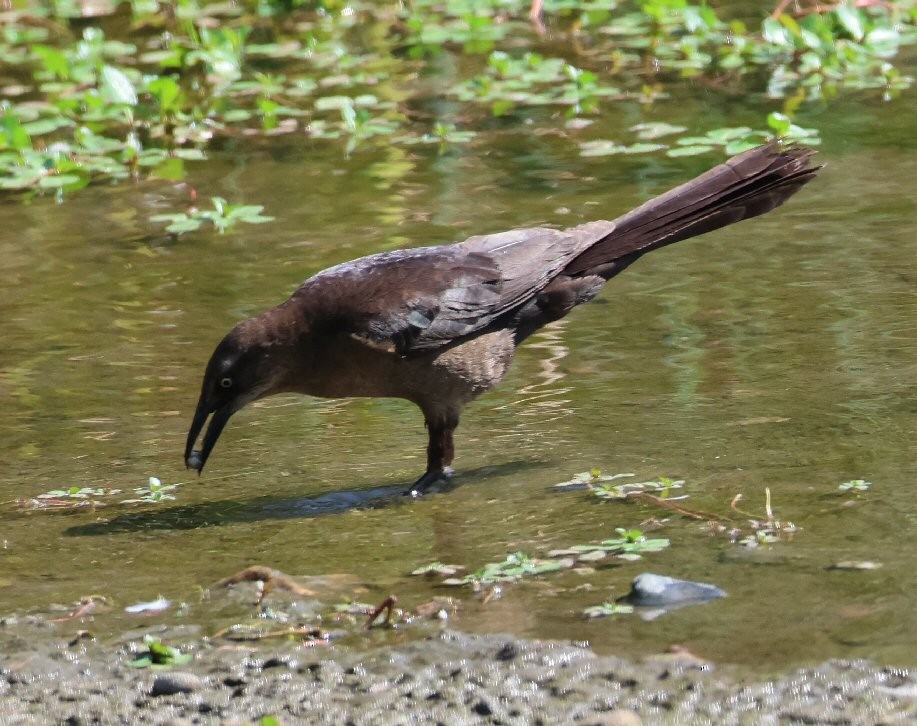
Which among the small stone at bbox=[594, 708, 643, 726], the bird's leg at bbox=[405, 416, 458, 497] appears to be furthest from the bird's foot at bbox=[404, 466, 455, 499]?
the small stone at bbox=[594, 708, 643, 726]

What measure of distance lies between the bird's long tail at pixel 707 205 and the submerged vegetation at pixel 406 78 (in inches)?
110

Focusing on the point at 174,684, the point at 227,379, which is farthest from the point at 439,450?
the point at 174,684

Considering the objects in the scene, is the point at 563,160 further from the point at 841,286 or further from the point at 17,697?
the point at 17,697

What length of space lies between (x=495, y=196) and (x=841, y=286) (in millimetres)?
2373

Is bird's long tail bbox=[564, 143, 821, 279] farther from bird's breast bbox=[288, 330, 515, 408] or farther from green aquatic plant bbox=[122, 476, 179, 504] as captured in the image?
green aquatic plant bbox=[122, 476, 179, 504]

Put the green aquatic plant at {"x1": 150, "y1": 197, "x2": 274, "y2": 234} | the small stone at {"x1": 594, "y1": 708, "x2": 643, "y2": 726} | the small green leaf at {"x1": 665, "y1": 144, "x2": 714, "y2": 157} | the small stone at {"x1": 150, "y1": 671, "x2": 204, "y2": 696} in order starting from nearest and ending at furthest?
the small stone at {"x1": 594, "y1": 708, "x2": 643, "y2": 726} → the small stone at {"x1": 150, "y1": 671, "x2": 204, "y2": 696} → the green aquatic plant at {"x1": 150, "y1": 197, "x2": 274, "y2": 234} → the small green leaf at {"x1": 665, "y1": 144, "x2": 714, "y2": 157}

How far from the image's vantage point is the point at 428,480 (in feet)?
17.8

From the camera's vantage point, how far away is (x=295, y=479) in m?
5.57

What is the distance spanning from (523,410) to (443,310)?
62cm

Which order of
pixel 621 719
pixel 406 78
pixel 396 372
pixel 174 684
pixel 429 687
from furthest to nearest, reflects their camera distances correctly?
pixel 406 78
pixel 396 372
pixel 174 684
pixel 429 687
pixel 621 719

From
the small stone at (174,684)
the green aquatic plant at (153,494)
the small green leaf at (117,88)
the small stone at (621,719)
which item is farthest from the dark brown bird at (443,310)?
the small green leaf at (117,88)

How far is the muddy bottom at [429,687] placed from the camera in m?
3.39

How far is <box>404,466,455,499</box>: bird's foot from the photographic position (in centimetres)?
536

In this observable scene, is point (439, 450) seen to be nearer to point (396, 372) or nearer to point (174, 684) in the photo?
point (396, 372)
